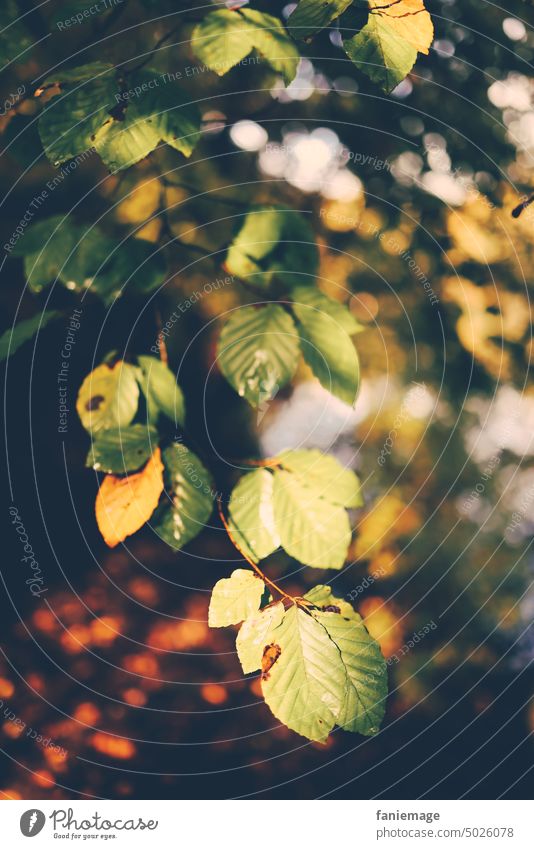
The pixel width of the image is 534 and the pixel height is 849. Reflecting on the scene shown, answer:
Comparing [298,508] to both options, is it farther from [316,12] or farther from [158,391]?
[316,12]

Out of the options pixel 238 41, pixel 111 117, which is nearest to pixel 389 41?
pixel 238 41

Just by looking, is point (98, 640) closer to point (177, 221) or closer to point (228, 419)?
point (228, 419)

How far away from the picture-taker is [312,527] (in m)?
0.52

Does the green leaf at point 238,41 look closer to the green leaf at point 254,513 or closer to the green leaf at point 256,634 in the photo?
the green leaf at point 254,513

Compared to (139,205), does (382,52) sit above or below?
below

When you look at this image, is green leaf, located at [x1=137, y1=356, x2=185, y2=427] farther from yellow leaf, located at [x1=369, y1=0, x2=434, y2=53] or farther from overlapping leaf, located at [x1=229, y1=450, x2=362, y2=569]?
yellow leaf, located at [x1=369, y1=0, x2=434, y2=53]

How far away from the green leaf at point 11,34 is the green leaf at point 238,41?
23 centimetres

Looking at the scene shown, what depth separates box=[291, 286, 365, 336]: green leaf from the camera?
0.50m

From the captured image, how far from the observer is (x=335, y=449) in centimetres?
211

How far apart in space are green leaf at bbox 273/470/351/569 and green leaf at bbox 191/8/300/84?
0.39 metres

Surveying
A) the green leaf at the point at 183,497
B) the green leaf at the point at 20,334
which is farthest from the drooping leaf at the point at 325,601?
the green leaf at the point at 20,334

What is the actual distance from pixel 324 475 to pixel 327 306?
0.15 metres

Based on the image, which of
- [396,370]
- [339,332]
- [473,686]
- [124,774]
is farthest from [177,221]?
[473,686]

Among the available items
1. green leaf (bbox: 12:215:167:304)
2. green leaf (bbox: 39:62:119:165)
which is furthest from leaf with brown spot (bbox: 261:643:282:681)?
green leaf (bbox: 39:62:119:165)
